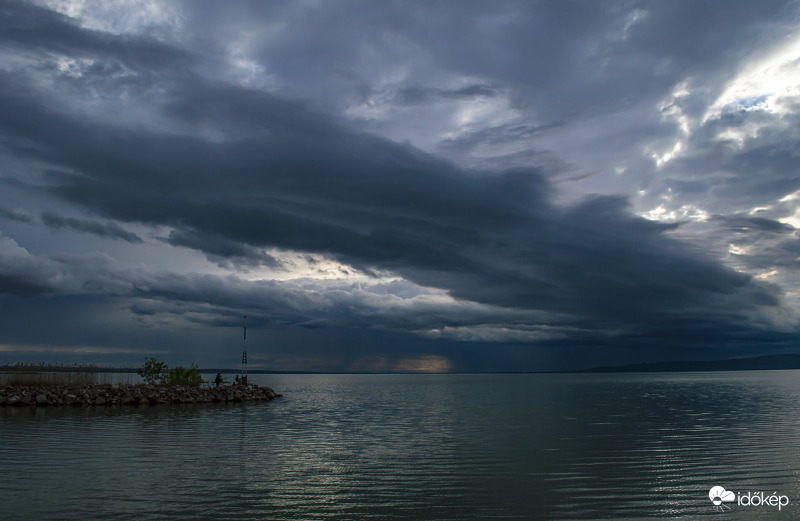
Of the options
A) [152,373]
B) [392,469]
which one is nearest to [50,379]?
[152,373]

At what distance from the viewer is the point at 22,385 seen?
189 feet

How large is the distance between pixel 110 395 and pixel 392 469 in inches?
1798

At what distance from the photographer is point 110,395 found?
54.7 meters

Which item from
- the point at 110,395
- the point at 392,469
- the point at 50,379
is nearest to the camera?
the point at 392,469

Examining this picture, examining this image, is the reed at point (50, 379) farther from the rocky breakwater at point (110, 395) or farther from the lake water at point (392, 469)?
the lake water at point (392, 469)

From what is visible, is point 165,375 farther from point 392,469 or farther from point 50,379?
point 392,469

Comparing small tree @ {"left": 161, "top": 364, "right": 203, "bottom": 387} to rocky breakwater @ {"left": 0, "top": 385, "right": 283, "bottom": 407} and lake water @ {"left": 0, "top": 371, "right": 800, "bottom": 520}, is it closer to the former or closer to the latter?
rocky breakwater @ {"left": 0, "top": 385, "right": 283, "bottom": 407}

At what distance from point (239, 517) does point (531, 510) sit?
27.7 ft

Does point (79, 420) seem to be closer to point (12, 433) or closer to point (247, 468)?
point (12, 433)

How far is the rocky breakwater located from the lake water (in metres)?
14.9

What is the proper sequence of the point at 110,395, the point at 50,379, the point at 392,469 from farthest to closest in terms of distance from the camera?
1. the point at 50,379
2. the point at 110,395
3. the point at 392,469

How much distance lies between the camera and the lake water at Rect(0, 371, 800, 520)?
15219 millimetres

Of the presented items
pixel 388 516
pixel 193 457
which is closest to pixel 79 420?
pixel 193 457

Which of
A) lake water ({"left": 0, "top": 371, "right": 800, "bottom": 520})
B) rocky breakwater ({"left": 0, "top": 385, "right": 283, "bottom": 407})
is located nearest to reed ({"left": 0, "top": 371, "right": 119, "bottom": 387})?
rocky breakwater ({"left": 0, "top": 385, "right": 283, "bottom": 407})
